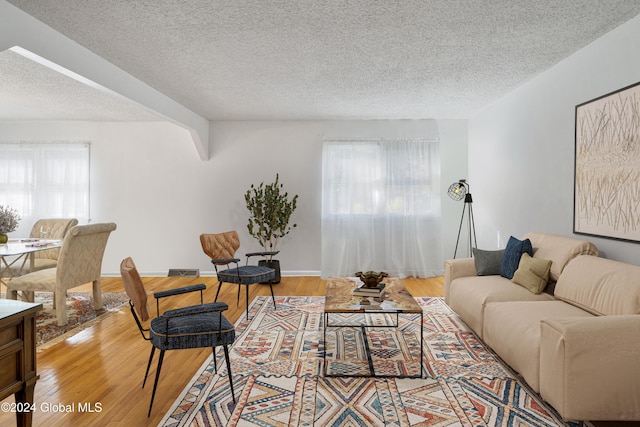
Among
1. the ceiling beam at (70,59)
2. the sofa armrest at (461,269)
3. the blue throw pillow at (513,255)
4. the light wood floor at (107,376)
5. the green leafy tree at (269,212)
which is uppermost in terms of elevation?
the ceiling beam at (70,59)

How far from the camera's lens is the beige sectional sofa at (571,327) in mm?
2195

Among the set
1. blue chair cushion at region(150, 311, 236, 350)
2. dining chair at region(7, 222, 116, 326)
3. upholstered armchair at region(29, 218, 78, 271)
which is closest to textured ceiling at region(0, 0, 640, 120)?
upholstered armchair at region(29, 218, 78, 271)

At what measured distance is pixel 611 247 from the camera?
335 centimetres

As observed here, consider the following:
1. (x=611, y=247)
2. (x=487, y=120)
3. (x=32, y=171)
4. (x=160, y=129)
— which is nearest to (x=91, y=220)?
(x=32, y=171)

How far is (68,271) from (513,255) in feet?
14.8

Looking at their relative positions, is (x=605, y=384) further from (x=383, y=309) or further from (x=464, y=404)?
(x=383, y=309)

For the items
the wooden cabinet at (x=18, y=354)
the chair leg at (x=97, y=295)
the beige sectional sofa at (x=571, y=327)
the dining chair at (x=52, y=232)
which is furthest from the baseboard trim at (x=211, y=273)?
the wooden cabinet at (x=18, y=354)

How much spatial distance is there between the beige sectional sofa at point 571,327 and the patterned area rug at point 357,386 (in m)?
0.18

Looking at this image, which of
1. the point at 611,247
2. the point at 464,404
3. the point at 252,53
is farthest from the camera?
the point at 252,53

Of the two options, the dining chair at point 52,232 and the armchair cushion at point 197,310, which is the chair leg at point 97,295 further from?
the armchair cushion at point 197,310

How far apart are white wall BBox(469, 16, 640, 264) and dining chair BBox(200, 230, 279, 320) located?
3.00 m

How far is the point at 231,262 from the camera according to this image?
493 cm

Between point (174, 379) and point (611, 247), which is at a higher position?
point (611, 247)

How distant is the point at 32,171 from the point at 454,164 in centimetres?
702
